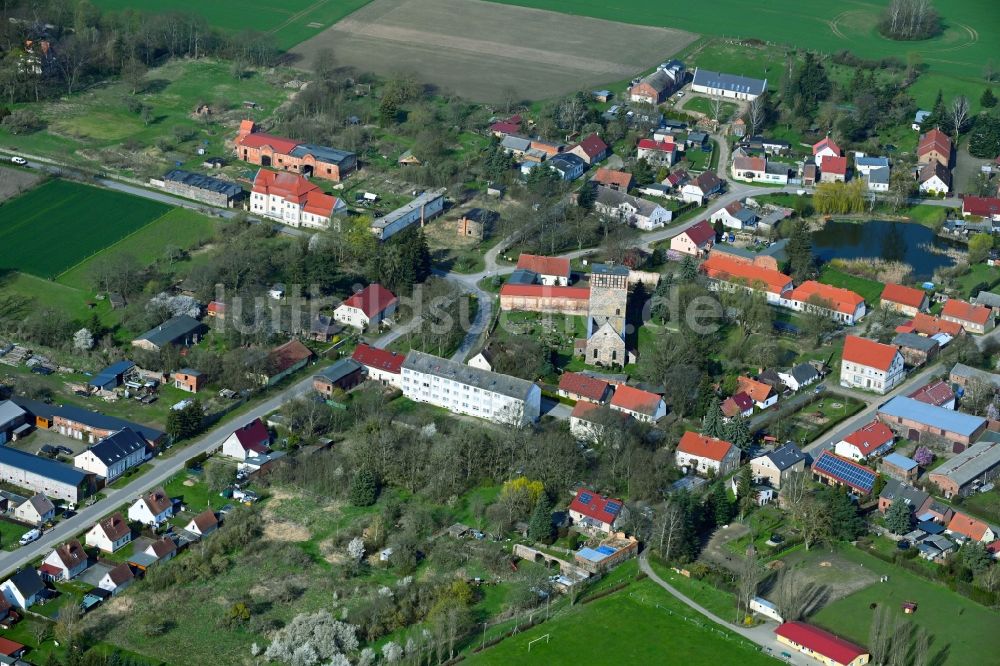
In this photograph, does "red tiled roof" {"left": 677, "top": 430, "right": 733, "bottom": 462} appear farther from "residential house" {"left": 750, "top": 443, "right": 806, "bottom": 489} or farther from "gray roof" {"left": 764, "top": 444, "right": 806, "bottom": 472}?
"gray roof" {"left": 764, "top": 444, "right": 806, "bottom": 472}

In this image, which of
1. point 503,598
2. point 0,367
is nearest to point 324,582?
point 503,598

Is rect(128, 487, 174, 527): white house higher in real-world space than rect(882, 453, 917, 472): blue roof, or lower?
lower

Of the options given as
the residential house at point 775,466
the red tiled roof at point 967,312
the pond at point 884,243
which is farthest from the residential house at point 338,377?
the red tiled roof at point 967,312

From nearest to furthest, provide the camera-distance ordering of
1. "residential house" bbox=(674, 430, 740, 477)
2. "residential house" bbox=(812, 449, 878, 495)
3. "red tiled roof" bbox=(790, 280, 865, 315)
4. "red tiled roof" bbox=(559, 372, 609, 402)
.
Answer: "residential house" bbox=(812, 449, 878, 495), "residential house" bbox=(674, 430, 740, 477), "red tiled roof" bbox=(559, 372, 609, 402), "red tiled roof" bbox=(790, 280, 865, 315)

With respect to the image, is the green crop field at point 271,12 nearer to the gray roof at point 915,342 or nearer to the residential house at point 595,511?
the gray roof at point 915,342

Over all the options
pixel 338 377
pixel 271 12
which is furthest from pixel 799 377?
pixel 271 12

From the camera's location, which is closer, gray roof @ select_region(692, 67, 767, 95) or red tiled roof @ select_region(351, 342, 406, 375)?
red tiled roof @ select_region(351, 342, 406, 375)

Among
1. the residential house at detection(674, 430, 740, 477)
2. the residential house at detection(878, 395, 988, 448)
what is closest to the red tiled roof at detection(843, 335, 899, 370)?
the residential house at detection(878, 395, 988, 448)
